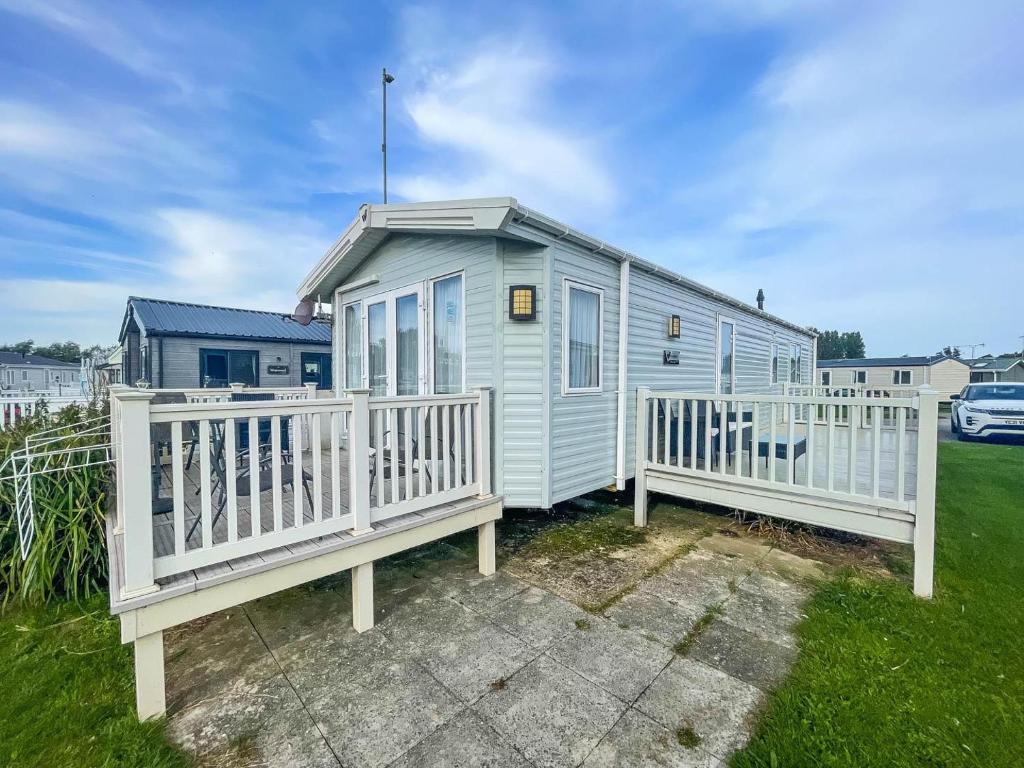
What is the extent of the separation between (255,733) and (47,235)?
23436 millimetres

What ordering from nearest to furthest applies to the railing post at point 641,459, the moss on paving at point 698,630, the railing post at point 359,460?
the moss on paving at point 698,630 → the railing post at point 359,460 → the railing post at point 641,459

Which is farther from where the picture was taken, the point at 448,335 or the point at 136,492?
the point at 448,335

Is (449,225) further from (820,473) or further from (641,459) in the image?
(820,473)

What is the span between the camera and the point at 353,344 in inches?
256

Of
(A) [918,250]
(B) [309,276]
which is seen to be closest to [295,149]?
(B) [309,276]

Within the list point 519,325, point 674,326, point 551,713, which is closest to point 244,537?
point 551,713

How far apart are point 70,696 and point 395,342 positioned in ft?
13.0

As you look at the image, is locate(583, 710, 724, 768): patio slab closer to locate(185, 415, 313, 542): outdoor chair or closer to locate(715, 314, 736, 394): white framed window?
locate(185, 415, 313, 542): outdoor chair

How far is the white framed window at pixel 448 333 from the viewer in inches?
179

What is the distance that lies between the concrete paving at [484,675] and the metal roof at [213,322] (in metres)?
12.5

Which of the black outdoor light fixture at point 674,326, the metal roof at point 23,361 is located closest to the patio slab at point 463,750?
the black outdoor light fixture at point 674,326

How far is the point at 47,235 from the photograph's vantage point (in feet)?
54.8

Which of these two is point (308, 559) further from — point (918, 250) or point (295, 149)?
point (918, 250)

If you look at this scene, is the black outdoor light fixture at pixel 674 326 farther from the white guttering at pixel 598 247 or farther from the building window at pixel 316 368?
the building window at pixel 316 368
